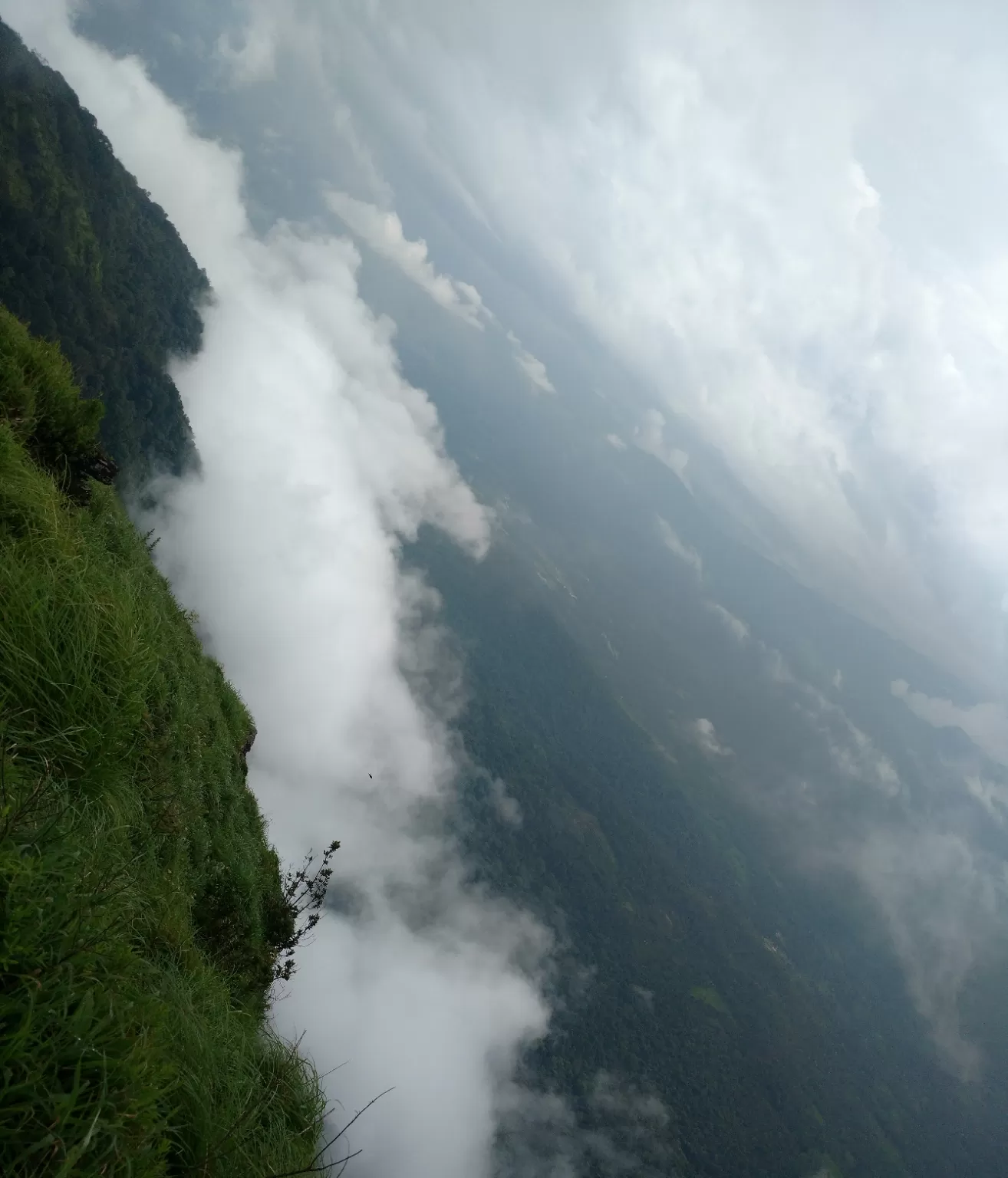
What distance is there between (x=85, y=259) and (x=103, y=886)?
533 feet

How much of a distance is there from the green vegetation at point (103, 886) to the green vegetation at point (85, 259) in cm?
9501

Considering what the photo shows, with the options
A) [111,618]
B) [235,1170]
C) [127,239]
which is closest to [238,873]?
[111,618]

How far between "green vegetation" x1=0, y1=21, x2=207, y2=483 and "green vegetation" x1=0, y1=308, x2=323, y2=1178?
312 ft

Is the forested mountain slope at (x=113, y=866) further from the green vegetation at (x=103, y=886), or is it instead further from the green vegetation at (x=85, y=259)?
the green vegetation at (x=85, y=259)

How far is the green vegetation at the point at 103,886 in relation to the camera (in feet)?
7.25

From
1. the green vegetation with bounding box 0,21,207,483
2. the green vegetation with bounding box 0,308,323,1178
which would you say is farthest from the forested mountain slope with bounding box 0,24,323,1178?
the green vegetation with bounding box 0,21,207,483

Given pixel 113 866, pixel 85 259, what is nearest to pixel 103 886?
pixel 113 866

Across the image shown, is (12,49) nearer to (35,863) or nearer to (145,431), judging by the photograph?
(145,431)

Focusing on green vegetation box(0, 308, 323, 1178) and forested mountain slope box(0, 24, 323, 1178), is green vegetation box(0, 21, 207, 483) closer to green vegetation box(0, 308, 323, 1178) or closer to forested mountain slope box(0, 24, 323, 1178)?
forested mountain slope box(0, 24, 323, 1178)

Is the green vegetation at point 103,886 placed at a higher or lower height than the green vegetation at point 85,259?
lower

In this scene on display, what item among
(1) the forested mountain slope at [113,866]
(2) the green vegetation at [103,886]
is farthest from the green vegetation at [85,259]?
(2) the green vegetation at [103,886]

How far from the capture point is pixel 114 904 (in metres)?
3.06

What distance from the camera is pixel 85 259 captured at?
4941 inches

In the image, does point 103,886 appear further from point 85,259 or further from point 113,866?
point 85,259
